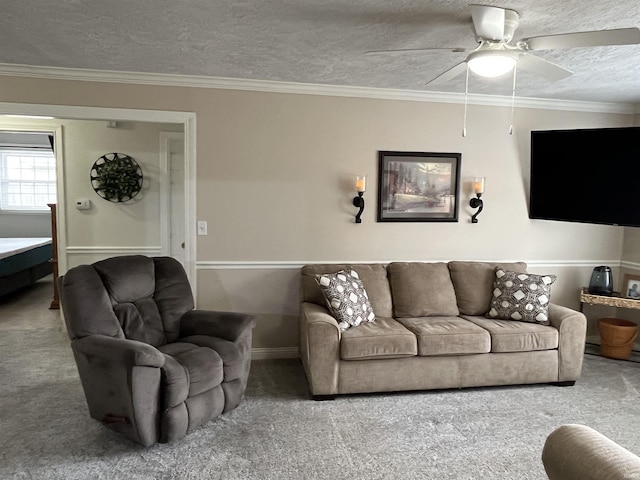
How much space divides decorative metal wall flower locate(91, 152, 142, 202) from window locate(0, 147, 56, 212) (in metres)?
3.52

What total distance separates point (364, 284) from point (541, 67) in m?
2.07

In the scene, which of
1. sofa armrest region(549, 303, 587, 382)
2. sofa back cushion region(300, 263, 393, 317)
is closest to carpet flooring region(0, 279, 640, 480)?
sofa armrest region(549, 303, 587, 382)

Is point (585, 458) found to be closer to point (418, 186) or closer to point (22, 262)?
point (418, 186)

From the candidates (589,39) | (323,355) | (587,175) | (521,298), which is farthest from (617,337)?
(589,39)

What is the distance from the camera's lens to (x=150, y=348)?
2541mm

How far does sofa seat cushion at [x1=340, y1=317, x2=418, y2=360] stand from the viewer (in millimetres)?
3258

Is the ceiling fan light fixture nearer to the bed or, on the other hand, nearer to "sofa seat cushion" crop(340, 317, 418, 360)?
"sofa seat cushion" crop(340, 317, 418, 360)

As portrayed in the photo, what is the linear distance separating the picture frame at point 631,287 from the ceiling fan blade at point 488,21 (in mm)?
3008

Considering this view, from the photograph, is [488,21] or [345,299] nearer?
[488,21]

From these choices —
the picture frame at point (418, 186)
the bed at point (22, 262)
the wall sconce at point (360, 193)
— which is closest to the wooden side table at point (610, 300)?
the picture frame at point (418, 186)

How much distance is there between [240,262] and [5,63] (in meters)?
2.32

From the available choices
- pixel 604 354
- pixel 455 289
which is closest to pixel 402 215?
pixel 455 289

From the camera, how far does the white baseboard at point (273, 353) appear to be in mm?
4121

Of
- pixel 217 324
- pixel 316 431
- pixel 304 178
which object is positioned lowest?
pixel 316 431
